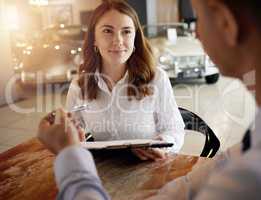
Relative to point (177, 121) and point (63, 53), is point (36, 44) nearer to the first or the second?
point (63, 53)

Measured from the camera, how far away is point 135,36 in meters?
1.60

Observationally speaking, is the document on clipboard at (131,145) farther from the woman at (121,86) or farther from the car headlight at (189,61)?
the car headlight at (189,61)

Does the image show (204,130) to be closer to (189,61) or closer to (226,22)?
(226,22)

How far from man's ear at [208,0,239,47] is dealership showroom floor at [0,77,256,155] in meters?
2.40

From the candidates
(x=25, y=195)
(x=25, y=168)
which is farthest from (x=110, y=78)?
(x=25, y=195)

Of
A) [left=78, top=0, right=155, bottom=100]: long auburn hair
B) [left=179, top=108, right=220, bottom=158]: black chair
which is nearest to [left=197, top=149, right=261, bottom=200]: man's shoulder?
[left=179, top=108, right=220, bottom=158]: black chair

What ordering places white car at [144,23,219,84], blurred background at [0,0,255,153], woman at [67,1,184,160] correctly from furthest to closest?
white car at [144,23,219,84]
blurred background at [0,0,255,153]
woman at [67,1,184,160]

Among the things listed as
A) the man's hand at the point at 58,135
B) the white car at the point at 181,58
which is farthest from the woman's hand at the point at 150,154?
the white car at the point at 181,58

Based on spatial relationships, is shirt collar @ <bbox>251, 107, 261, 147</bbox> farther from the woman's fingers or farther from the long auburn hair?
the long auburn hair

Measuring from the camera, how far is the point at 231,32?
406mm

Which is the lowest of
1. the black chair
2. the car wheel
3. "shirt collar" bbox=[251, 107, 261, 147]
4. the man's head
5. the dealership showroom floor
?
the dealership showroom floor

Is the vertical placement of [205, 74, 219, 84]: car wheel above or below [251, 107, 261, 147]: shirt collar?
below

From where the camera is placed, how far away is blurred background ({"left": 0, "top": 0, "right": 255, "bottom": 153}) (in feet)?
13.1

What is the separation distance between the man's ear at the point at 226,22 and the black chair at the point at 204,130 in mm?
1030
